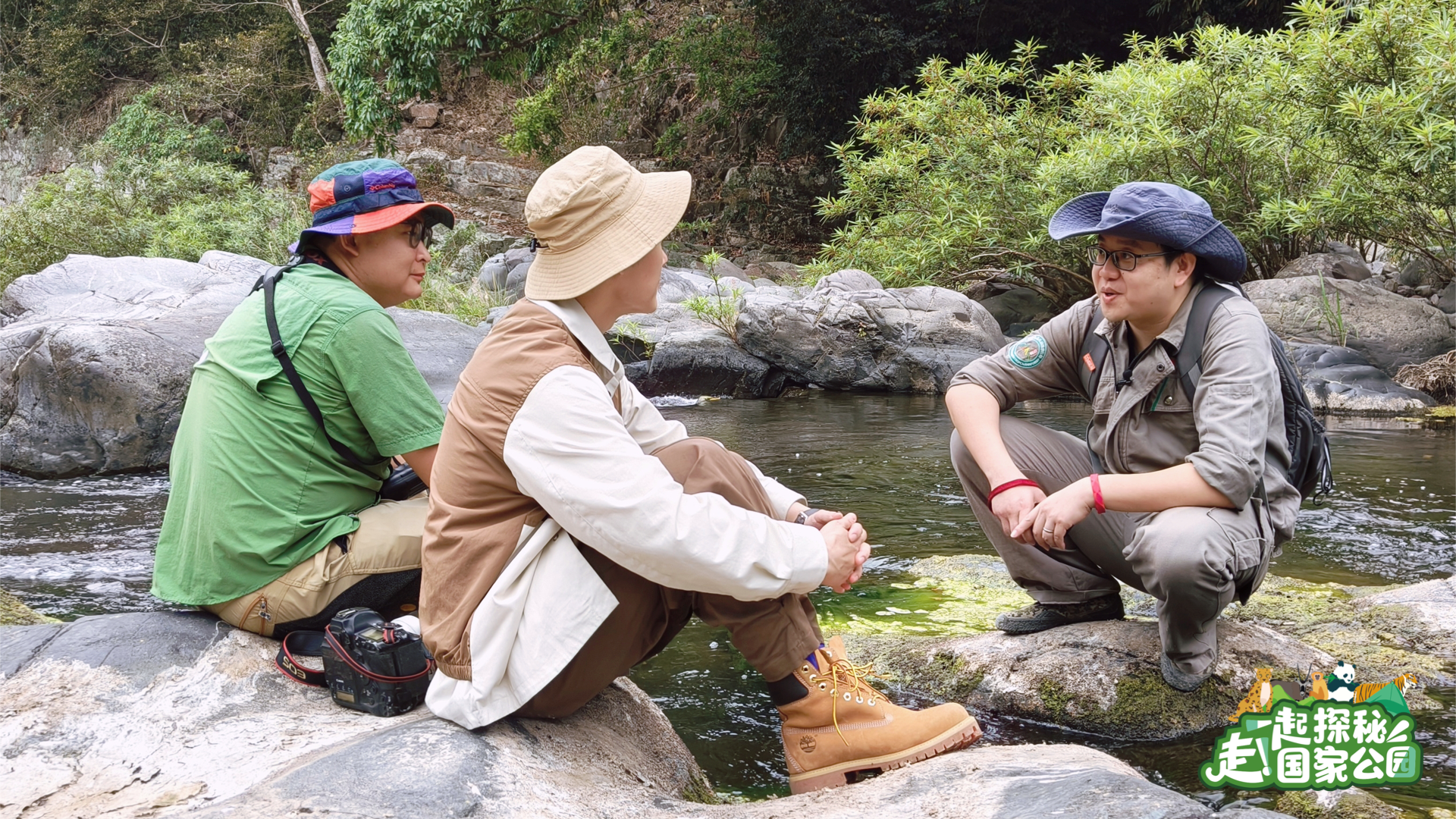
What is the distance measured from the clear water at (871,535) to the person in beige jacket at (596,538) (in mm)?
544

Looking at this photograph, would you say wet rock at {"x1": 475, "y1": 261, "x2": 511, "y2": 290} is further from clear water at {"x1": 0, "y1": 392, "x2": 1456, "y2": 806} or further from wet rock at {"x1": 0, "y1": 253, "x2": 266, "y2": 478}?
wet rock at {"x1": 0, "y1": 253, "x2": 266, "y2": 478}

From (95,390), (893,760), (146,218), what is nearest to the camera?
(893,760)

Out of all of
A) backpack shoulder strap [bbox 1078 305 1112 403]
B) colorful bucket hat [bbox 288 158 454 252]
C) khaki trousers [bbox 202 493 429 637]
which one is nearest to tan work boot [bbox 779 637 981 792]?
khaki trousers [bbox 202 493 429 637]

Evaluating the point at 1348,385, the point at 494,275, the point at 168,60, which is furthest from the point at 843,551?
the point at 168,60

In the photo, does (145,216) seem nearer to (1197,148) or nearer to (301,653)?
→ (1197,148)

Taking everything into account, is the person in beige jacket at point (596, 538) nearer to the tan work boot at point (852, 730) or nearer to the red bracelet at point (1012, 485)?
the tan work boot at point (852, 730)

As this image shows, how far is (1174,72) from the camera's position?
10.9m

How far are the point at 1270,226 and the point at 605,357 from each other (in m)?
10.8

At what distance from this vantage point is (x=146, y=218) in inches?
586

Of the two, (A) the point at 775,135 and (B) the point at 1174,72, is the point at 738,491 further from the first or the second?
(A) the point at 775,135

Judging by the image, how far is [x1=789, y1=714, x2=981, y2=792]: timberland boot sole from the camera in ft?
7.73

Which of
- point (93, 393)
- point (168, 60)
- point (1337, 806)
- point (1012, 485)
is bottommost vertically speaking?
point (93, 393)

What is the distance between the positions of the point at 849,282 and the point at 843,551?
10.3m

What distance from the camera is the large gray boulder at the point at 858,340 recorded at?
449 inches
